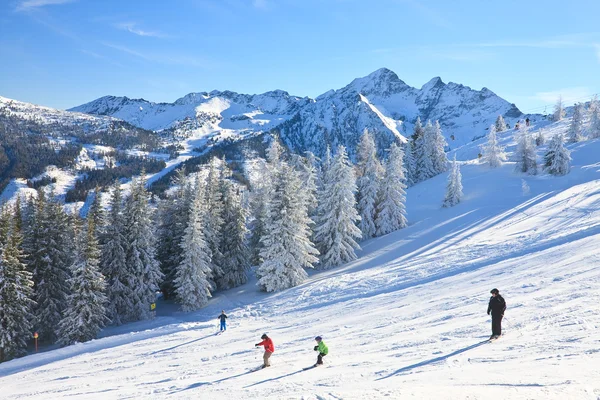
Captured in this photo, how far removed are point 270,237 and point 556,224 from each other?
24.4m

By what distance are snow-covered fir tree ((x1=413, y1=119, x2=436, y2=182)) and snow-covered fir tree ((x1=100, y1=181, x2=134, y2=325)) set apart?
177 ft

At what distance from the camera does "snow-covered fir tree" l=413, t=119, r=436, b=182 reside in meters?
70.3

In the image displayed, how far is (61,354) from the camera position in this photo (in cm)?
2395

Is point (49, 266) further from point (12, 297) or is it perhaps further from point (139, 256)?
point (139, 256)

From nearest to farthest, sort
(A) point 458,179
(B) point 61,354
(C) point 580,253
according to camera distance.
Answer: (C) point 580,253
(B) point 61,354
(A) point 458,179

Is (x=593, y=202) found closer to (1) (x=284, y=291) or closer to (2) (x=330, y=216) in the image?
(2) (x=330, y=216)

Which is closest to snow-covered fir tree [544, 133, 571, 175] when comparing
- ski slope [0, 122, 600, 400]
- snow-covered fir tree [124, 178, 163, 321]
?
ski slope [0, 122, 600, 400]

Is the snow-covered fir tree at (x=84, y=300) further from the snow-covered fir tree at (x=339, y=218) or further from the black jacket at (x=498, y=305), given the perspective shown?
the black jacket at (x=498, y=305)

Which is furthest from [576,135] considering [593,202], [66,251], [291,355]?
[66,251]

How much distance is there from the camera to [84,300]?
29094mm

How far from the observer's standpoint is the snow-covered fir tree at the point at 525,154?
55.2 m

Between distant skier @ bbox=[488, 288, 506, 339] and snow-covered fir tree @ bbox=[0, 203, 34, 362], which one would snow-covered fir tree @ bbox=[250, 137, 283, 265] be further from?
distant skier @ bbox=[488, 288, 506, 339]

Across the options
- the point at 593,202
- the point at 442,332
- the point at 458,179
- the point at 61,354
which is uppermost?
the point at 458,179

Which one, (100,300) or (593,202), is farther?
(593,202)
